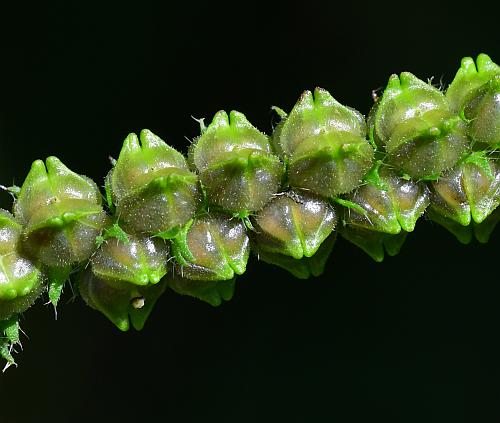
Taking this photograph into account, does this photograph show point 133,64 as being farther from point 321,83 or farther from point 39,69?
point 321,83

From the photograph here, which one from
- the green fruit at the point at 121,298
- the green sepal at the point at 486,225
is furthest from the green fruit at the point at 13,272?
the green sepal at the point at 486,225

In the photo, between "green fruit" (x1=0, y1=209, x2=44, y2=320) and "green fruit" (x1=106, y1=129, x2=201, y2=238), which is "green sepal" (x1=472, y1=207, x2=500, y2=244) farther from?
"green fruit" (x1=0, y1=209, x2=44, y2=320)

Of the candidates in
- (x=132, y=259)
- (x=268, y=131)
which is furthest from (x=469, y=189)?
(x=268, y=131)

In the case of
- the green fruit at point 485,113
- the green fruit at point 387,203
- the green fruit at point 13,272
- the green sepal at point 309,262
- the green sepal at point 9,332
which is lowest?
the green sepal at point 9,332

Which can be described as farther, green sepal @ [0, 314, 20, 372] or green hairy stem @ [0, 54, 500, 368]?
green sepal @ [0, 314, 20, 372]

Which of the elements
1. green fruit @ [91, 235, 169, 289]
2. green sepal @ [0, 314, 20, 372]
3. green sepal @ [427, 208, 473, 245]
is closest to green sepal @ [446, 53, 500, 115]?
green sepal @ [427, 208, 473, 245]

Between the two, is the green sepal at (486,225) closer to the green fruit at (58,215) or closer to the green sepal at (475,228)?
the green sepal at (475,228)

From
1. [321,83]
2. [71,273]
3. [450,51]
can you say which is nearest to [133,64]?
[321,83]
